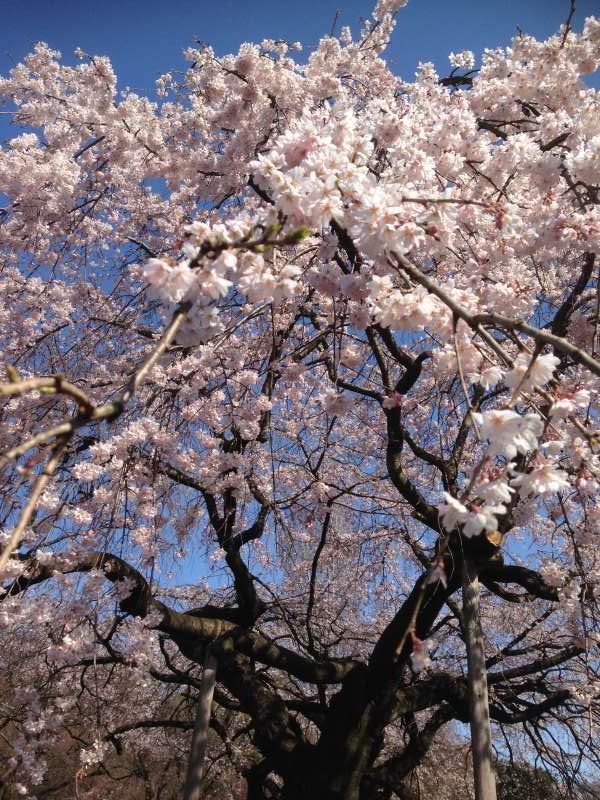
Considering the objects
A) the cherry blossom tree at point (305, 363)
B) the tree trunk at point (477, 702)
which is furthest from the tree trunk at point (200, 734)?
the tree trunk at point (477, 702)

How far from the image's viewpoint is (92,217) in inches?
219

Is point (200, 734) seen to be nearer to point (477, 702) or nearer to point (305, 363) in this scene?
point (477, 702)

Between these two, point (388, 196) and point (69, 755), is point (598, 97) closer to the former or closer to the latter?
point (388, 196)

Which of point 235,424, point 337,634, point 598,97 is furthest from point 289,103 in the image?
point 337,634

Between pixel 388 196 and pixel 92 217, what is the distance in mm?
4720

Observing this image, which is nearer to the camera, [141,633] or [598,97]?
[598,97]

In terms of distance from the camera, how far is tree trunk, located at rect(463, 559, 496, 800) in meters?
3.06

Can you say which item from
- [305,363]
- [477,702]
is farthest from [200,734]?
[305,363]

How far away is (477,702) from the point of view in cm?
328

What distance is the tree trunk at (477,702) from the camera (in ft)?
10.0

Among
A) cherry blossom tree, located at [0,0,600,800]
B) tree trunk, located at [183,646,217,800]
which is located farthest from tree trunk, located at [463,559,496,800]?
tree trunk, located at [183,646,217,800]

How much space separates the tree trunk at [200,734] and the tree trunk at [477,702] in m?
2.04

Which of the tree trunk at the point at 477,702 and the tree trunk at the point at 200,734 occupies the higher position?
the tree trunk at the point at 477,702

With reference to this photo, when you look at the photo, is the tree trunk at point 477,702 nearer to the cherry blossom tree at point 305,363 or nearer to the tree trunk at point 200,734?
the cherry blossom tree at point 305,363
